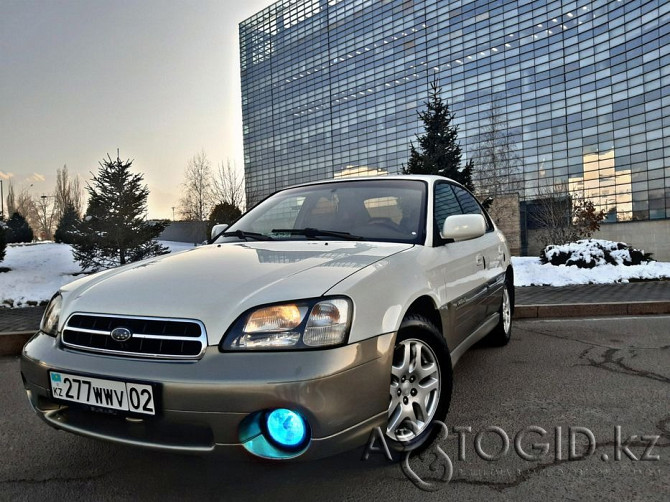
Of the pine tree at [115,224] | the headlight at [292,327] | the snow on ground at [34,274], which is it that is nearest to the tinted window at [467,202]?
the headlight at [292,327]

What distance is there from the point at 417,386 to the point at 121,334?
1387 mm

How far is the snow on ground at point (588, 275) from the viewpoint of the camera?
976cm

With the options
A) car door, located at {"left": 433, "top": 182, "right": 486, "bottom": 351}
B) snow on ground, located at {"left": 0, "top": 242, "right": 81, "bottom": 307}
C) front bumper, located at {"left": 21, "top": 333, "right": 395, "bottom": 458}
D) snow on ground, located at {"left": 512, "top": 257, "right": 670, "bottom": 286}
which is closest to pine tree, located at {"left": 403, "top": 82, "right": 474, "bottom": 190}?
snow on ground, located at {"left": 512, "top": 257, "right": 670, "bottom": 286}

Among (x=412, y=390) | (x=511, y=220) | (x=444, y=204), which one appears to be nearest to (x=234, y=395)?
(x=412, y=390)

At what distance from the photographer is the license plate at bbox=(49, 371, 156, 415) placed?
1809 millimetres

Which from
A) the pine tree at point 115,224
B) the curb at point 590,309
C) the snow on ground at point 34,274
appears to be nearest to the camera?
the curb at point 590,309

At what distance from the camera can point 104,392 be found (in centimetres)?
188

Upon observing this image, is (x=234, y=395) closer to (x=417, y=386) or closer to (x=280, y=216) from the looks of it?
(x=417, y=386)

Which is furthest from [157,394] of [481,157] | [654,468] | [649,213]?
[481,157]

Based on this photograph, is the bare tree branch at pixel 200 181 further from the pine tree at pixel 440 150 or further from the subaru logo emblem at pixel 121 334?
the subaru logo emblem at pixel 121 334

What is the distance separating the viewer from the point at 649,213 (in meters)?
34.1

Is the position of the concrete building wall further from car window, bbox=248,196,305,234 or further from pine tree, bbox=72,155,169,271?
car window, bbox=248,196,305,234

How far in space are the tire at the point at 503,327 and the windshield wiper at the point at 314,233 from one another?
7.08 feet

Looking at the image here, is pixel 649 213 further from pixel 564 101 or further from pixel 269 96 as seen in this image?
pixel 269 96
